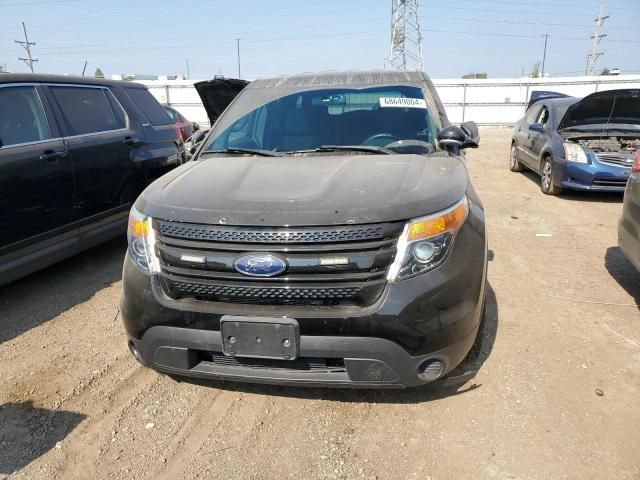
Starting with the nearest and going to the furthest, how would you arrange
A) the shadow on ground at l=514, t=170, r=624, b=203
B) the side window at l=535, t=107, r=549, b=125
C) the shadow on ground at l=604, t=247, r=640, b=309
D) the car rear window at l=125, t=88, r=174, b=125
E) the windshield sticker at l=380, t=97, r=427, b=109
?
the windshield sticker at l=380, t=97, r=427, b=109 → the shadow on ground at l=604, t=247, r=640, b=309 → the car rear window at l=125, t=88, r=174, b=125 → the shadow on ground at l=514, t=170, r=624, b=203 → the side window at l=535, t=107, r=549, b=125

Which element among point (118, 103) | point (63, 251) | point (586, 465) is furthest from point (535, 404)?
point (118, 103)

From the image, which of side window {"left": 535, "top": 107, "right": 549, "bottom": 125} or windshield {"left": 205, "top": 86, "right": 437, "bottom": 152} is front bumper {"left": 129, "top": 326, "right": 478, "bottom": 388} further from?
side window {"left": 535, "top": 107, "right": 549, "bottom": 125}

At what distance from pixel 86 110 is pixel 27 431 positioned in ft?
11.1

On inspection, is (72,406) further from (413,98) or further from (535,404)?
(413,98)

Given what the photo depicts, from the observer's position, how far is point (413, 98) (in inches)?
140

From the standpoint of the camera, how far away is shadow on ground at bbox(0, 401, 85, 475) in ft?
7.64

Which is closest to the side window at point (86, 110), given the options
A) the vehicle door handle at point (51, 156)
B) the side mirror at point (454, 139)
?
the vehicle door handle at point (51, 156)

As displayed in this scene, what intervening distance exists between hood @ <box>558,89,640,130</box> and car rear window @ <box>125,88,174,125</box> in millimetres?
6460

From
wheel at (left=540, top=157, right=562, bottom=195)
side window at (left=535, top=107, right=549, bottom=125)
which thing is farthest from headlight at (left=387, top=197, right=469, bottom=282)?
side window at (left=535, top=107, right=549, bottom=125)

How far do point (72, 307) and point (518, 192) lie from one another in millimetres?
7234

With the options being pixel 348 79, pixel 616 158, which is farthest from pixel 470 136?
pixel 616 158

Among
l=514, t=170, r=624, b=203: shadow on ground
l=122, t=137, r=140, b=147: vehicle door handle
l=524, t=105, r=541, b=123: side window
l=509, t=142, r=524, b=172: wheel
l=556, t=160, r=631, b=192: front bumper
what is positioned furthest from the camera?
l=509, t=142, r=524, b=172: wheel

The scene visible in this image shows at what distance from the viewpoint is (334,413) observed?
2.60m

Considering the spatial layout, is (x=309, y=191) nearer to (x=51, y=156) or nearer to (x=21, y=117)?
(x=51, y=156)
